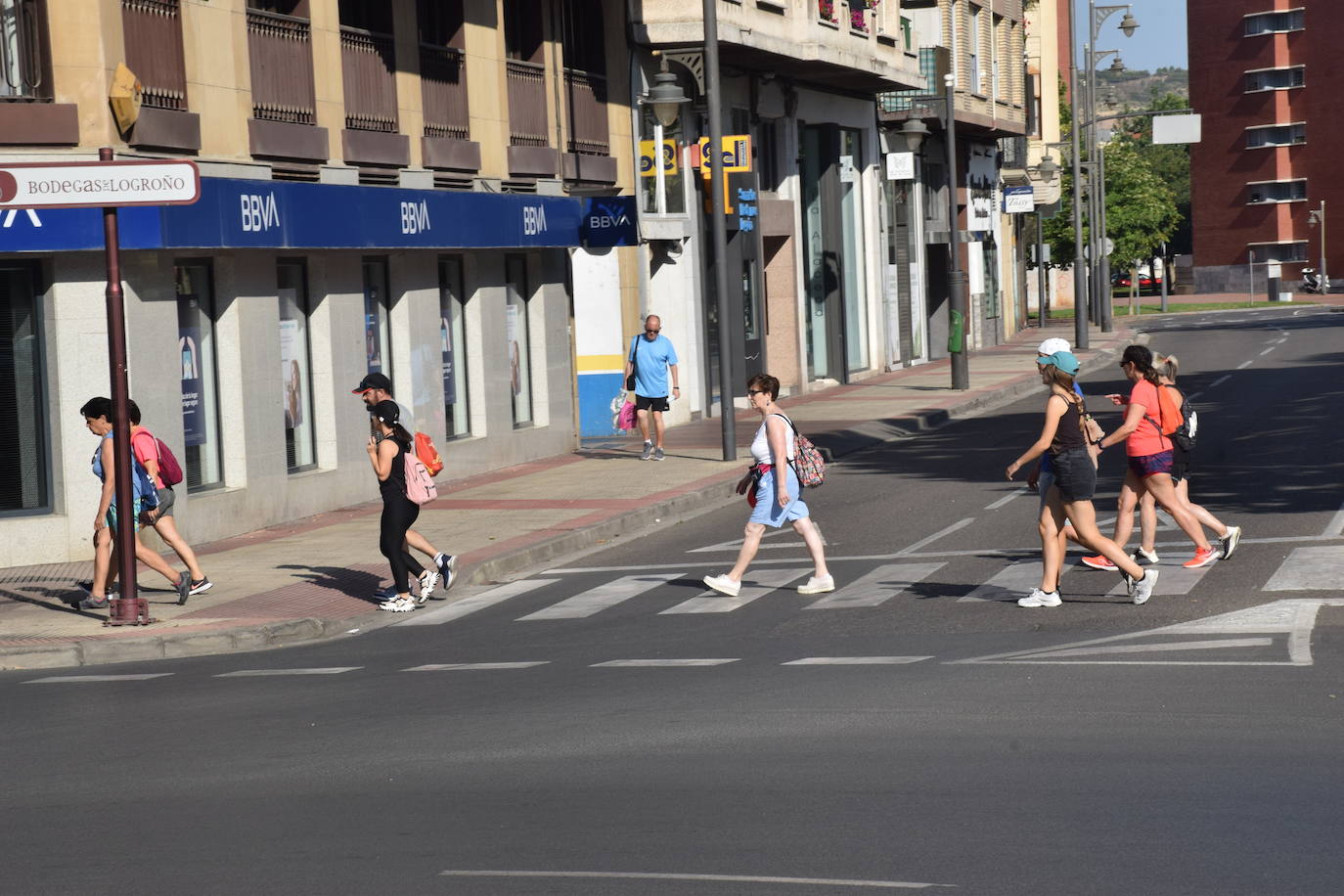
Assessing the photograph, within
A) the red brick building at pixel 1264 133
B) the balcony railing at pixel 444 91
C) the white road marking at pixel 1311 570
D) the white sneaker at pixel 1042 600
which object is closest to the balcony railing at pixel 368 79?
the balcony railing at pixel 444 91

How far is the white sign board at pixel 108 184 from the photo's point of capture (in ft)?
41.4

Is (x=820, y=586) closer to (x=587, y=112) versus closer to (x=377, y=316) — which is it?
(x=377, y=316)

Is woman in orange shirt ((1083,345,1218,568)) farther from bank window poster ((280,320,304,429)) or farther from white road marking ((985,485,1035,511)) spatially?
bank window poster ((280,320,304,429))

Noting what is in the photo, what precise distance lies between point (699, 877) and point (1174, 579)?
Result: 24.8ft

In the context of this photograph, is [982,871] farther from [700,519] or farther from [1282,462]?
[1282,462]

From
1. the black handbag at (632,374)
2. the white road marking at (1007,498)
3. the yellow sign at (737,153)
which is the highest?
the yellow sign at (737,153)

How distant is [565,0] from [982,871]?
73.2ft

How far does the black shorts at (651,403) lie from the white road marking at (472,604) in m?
8.42

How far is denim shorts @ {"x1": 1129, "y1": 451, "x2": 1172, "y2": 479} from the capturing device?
1375cm

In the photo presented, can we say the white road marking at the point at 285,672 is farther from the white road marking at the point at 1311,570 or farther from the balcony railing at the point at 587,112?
the balcony railing at the point at 587,112

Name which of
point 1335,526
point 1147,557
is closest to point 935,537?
point 1147,557

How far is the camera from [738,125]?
109 ft

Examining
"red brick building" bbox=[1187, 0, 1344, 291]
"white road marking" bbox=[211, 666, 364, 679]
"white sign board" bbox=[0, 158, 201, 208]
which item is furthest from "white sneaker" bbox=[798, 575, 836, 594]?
"red brick building" bbox=[1187, 0, 1344, 291]

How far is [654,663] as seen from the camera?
11.1 metres
